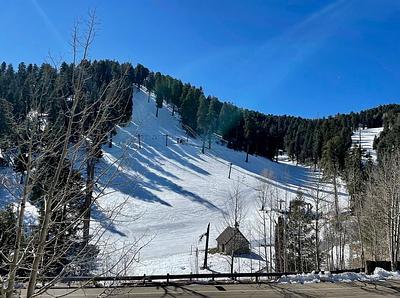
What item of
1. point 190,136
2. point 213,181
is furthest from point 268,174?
point 190,136

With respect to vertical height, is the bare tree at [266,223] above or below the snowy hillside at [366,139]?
below

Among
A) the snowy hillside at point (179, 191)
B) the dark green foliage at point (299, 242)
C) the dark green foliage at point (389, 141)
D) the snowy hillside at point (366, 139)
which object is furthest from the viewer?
the snowy hillside at point (366, 139)

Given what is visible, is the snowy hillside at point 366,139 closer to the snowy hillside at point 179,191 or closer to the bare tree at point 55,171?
the snowy hillside at point 179,191

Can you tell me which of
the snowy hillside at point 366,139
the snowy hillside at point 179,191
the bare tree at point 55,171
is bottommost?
the bare tree at point 55,171

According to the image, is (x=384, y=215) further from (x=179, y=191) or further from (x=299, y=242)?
(x=179, y=191)

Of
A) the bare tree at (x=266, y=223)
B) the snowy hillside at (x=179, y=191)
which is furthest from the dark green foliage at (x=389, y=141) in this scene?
the bare tree at (x=266, y=223)

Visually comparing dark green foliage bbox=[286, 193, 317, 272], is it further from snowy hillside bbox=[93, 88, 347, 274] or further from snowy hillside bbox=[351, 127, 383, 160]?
snowy hillside bbox=[351, 127, 383, 160]

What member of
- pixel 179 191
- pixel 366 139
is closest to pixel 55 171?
A: pixel 179 191

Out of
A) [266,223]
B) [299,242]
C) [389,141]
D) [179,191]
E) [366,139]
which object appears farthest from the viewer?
[366,139]

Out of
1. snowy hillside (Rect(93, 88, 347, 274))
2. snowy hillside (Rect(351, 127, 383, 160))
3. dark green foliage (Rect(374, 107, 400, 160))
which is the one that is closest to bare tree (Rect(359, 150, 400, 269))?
dark green foliage (Rect(374, 107, 400, 160))

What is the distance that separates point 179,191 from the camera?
81.6m

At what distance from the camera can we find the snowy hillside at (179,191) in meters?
53.3

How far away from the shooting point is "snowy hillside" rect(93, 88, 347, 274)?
5334 centimetres

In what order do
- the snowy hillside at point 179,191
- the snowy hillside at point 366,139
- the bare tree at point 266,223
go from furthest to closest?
the snowy hillside at point 366,139 → the snowy hillside at point 179,191 → the bare tree at point 266,223
